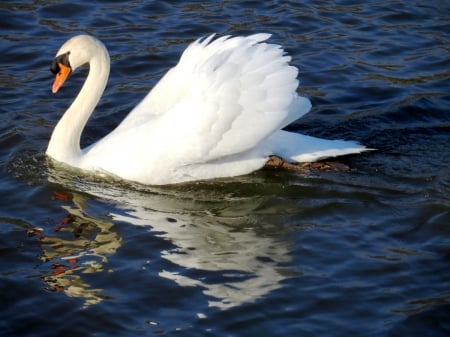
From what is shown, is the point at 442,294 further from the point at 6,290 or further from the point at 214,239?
the point at 6,290

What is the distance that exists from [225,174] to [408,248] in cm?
204

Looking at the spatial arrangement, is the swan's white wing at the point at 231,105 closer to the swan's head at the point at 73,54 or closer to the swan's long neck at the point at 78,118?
the swan's long neck at the point at 78,118

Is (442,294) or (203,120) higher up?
(203,120)

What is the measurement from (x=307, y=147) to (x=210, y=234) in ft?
5.54

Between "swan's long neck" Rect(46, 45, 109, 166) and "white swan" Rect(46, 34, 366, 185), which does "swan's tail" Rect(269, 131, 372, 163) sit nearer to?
"white swan" Rect(46, 34, 366, 185)

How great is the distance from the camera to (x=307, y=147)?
9.70 metres

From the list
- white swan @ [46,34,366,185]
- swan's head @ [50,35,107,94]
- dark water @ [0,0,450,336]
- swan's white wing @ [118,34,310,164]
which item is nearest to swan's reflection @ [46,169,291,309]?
dark water @ [0,0,450,336]

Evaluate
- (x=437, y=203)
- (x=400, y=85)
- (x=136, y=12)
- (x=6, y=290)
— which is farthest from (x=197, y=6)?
(x=6, y=290)

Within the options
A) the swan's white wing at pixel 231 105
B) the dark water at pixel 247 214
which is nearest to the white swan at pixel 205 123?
the swan's white wing at pixel 231 105

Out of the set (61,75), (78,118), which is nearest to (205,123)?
(78,118)

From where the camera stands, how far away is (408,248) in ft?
26.5

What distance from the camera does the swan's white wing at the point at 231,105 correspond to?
356 inches

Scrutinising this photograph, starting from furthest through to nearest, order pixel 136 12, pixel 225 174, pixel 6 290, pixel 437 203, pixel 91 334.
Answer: pixel 136 12
pixel 225 174
pixel 437 203
pixel 6 290
pixel 91 334

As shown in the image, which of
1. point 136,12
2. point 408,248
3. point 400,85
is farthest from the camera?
point 136,12
